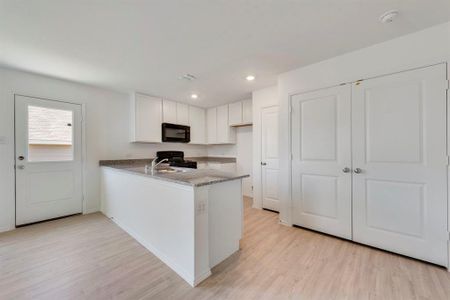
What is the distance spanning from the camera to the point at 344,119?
236 cm

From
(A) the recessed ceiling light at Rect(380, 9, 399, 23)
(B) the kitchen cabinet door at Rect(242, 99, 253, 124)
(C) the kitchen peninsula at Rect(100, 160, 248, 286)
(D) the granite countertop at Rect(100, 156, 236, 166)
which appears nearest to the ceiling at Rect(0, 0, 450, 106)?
(A) the recessed ceiling light at Rect(380, 9, 399, 23)

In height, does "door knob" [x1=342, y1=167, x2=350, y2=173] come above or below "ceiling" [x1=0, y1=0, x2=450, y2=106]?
below

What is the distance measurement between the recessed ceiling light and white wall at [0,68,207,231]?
4128 millimetres

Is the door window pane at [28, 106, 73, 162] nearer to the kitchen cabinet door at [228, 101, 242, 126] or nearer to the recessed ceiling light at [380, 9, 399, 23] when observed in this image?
the kitchen cabinet door at [228, 101, 242, 126]

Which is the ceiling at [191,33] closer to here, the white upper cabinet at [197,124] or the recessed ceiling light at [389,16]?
the recessed ceiling light at [389,16]

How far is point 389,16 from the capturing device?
166 centimetres

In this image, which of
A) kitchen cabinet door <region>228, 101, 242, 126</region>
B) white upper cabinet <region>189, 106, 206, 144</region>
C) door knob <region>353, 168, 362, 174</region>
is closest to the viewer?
door knob <region>353, 168, 362, 174</region>

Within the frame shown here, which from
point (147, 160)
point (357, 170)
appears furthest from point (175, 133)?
point (357, 170)

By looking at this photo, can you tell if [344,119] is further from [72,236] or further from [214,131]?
[72,236]

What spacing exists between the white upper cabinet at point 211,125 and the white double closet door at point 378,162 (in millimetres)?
2515

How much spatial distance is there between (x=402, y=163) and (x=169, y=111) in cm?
403

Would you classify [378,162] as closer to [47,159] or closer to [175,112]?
[175,112]

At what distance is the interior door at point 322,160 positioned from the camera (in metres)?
2.37

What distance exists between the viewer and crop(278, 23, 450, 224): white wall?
6.07ft
